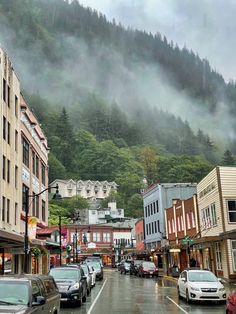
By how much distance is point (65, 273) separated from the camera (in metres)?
21.3

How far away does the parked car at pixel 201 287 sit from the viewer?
20.1 meters

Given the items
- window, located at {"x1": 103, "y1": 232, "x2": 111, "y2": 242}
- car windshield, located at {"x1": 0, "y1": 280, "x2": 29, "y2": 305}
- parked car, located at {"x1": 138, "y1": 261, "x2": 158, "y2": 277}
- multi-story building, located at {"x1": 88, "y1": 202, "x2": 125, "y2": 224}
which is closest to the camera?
car windshield, located at {"x1": 0, "y1": 280, "x2": 29, "y2": 305}

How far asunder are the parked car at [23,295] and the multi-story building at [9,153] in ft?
64.7

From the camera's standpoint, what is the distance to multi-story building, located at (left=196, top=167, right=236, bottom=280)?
Answer: 34.2 metres

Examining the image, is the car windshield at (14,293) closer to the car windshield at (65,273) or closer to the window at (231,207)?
the car windshield at (65,273)

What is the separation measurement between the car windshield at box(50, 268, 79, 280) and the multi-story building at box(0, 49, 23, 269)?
10.1 metres

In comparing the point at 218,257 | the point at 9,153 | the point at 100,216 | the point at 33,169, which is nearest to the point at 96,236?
the point at 100,216

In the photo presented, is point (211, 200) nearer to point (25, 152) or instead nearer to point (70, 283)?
point (25, 152)

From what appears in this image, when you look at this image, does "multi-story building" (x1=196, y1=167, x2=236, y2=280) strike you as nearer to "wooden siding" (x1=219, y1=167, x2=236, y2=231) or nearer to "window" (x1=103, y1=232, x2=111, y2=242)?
"wooden siding" (x1=219, y1=167, x2=236, y2=231)

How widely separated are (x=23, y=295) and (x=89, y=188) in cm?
16165

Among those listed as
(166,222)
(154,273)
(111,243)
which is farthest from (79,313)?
(111,243)

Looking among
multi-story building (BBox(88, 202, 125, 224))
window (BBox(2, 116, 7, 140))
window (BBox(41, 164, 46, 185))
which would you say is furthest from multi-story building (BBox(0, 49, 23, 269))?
multi-story building (BBox(88, 202, 125, 224))

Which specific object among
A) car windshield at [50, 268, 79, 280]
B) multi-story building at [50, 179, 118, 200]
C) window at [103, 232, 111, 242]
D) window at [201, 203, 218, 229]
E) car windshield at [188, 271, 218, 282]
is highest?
multi-story building at [50, 179, 118, 200]

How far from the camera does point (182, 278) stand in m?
22.4
